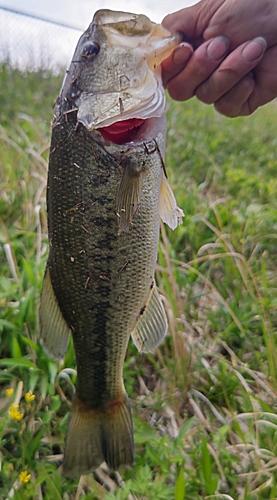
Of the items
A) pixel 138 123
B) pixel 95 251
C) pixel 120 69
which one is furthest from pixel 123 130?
pixel 95 251

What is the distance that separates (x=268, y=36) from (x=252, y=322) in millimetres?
1345

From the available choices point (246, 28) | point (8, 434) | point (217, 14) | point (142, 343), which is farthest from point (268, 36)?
point (8, 434)

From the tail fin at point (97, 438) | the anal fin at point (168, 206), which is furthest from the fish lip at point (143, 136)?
the tail fin at point (97, 438)

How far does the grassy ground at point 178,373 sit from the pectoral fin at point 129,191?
77 centimetres

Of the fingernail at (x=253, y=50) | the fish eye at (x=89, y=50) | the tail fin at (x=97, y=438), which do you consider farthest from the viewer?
the fingernail at (x=253, y=50)

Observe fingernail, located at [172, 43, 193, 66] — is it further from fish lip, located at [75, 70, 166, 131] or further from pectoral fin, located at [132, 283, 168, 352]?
pectoral fin, located at [132, 283, 168, 352]

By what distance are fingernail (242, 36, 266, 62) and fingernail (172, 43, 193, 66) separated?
205 millimetres

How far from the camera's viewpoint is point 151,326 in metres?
1.38

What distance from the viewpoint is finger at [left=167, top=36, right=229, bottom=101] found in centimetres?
154

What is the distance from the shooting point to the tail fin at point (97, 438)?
135cm

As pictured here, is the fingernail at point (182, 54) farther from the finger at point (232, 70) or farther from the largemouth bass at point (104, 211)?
the largemouth bass at point (104, 211)

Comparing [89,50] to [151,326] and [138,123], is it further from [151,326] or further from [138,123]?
[151,326]

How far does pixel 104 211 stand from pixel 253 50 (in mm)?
875

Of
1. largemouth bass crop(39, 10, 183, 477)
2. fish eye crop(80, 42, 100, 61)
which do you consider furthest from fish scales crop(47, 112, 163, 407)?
fish eye crop(80, 42, 100, 61)
